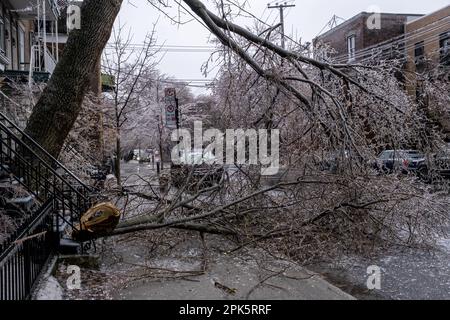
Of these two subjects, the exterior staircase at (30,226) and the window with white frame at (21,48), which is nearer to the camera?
the exterior staircase at (30,226)

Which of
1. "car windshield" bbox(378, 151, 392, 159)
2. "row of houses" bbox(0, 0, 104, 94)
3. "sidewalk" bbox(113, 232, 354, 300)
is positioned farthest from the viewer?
"row of houses" bbox(0, 0, 104, 94)

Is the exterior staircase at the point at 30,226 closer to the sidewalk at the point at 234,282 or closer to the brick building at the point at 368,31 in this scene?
the sidewalk at the point at 234,282

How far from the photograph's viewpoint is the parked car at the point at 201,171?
343 inches

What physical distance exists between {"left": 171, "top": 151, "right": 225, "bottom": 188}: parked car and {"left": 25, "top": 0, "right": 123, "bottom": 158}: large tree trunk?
2367mm

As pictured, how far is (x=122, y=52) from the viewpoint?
19234 mm

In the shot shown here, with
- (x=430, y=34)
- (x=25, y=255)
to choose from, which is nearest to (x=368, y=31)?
(x=430, y=34)

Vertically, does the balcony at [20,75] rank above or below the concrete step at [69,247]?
above

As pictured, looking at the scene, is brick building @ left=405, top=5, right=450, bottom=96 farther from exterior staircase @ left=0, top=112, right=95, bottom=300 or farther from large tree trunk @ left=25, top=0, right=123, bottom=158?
exterior staircase @ left=0, top=112, right=95, bottom=300

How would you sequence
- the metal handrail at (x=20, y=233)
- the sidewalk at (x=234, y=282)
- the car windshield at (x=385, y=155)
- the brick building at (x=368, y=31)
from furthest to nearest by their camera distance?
1. the brick building at (x=368, y=31)
2. the car windshield at (x=385, y=155)
3. the sidewalk at (x=234, y=282)
4. the metal handrail at (x=20, y=233)

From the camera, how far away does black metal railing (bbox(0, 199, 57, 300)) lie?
411cm

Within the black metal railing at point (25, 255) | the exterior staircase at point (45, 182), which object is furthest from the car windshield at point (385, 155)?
the black metal railing at point (25, 255)

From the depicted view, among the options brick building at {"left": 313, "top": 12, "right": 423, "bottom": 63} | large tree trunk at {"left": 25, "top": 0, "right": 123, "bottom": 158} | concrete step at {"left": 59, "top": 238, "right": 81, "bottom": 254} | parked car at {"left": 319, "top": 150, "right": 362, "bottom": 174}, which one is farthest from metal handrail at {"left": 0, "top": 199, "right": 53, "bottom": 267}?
brick building at {"left": 313, "top": 12, "right": 423, "bottom": 63}

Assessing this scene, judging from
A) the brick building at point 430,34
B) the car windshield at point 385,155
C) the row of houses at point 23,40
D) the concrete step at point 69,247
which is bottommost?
the concrete step at point 69,247

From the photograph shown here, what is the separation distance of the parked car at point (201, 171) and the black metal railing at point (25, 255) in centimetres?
317
